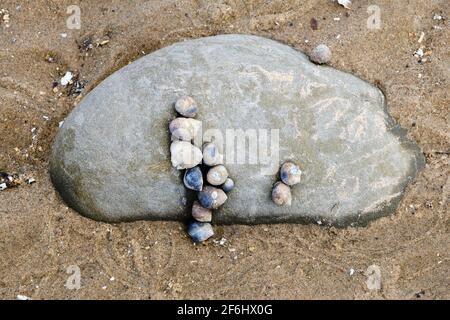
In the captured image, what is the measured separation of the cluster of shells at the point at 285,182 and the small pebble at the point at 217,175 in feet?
1.27

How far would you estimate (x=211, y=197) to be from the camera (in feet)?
13.5

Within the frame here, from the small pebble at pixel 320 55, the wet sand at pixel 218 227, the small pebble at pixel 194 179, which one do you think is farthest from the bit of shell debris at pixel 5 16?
the small pebble at pixel 320 55

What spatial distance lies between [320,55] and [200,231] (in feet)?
5.88

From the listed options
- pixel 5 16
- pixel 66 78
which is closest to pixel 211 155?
pixel 66 78

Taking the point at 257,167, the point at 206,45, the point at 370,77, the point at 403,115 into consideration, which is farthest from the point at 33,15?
the point at 403,115

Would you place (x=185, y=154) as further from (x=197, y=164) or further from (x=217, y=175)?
(x=217, y=175)

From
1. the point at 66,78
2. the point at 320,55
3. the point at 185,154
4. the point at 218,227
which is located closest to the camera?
the point at 185,154

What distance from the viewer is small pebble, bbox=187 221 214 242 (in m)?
4.23

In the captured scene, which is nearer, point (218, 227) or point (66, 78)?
point (218, 227)

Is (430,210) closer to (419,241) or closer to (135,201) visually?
(419,241)

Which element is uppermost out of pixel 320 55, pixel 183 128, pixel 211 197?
pixel 320 55

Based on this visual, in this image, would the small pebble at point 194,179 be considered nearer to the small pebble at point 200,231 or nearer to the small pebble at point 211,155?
the small pebble at point 211,155

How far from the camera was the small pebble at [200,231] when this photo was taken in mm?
4230

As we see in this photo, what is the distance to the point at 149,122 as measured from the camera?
4219 millimetres
